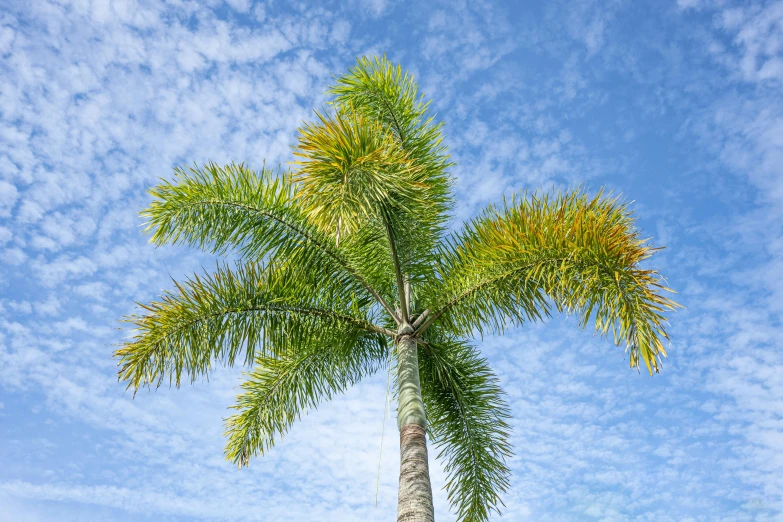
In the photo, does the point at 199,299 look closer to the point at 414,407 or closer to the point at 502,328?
the point at 414,407

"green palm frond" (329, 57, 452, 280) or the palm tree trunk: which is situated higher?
"green palm frond" (329, 57, 452, 280)

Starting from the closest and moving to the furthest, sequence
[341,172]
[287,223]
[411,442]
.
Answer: [341,172] < [411,442] < [287,223]

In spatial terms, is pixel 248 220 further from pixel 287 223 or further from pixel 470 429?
pixel 470 429

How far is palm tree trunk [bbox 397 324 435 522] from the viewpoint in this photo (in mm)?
7926

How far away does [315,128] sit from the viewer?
747cm

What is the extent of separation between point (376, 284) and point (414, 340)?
1.03 meters

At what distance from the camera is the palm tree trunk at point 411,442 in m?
7.93

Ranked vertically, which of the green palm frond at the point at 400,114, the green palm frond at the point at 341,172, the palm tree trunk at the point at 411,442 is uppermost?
the green palm frond at the point at 400,114

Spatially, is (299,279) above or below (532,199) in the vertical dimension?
below

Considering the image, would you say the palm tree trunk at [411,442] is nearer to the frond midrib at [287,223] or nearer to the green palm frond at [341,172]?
the frond midrib at [287,223]

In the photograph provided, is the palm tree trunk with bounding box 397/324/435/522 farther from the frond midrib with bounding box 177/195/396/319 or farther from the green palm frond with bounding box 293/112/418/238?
the green palm frond with bounding box 293/112/418/238

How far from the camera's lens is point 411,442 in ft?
27.8

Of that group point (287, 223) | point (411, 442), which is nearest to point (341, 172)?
point (287, 223)

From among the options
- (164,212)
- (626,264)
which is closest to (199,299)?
(164,212)
